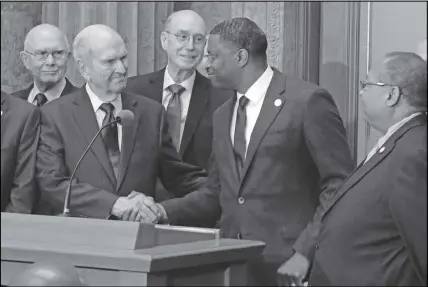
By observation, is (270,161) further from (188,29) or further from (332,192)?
(188,29)

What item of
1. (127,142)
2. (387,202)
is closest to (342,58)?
(127,142)

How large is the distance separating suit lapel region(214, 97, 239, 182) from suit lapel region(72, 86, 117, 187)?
619mm

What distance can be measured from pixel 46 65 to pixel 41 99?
180 millimetres

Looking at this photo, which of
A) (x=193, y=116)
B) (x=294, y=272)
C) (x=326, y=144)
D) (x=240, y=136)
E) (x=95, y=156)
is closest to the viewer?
(x=294, y=272)

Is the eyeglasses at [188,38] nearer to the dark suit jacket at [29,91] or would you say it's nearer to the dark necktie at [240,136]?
the dark suit jacket at [29,91]

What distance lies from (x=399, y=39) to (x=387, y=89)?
1265 mm

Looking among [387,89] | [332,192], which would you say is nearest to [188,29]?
[332,192]

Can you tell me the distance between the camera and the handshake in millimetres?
4738

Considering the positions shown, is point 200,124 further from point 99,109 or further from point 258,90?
point 258,90

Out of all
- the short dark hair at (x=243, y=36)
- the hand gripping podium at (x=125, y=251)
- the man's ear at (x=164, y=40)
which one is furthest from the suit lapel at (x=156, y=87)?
the hand gripping podium at (x=125, y=251)

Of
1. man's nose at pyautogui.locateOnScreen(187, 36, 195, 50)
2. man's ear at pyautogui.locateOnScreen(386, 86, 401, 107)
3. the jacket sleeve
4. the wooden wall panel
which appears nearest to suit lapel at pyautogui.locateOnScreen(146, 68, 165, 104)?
man's nose at pyautogui.locateOnScreen(187, 36, 195, 50)

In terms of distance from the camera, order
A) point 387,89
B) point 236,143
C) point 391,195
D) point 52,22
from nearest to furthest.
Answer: point 391,195 → point 387,89 → point 236,143 → point 52,22

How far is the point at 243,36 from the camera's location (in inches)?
185

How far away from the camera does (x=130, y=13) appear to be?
5.84 meters
